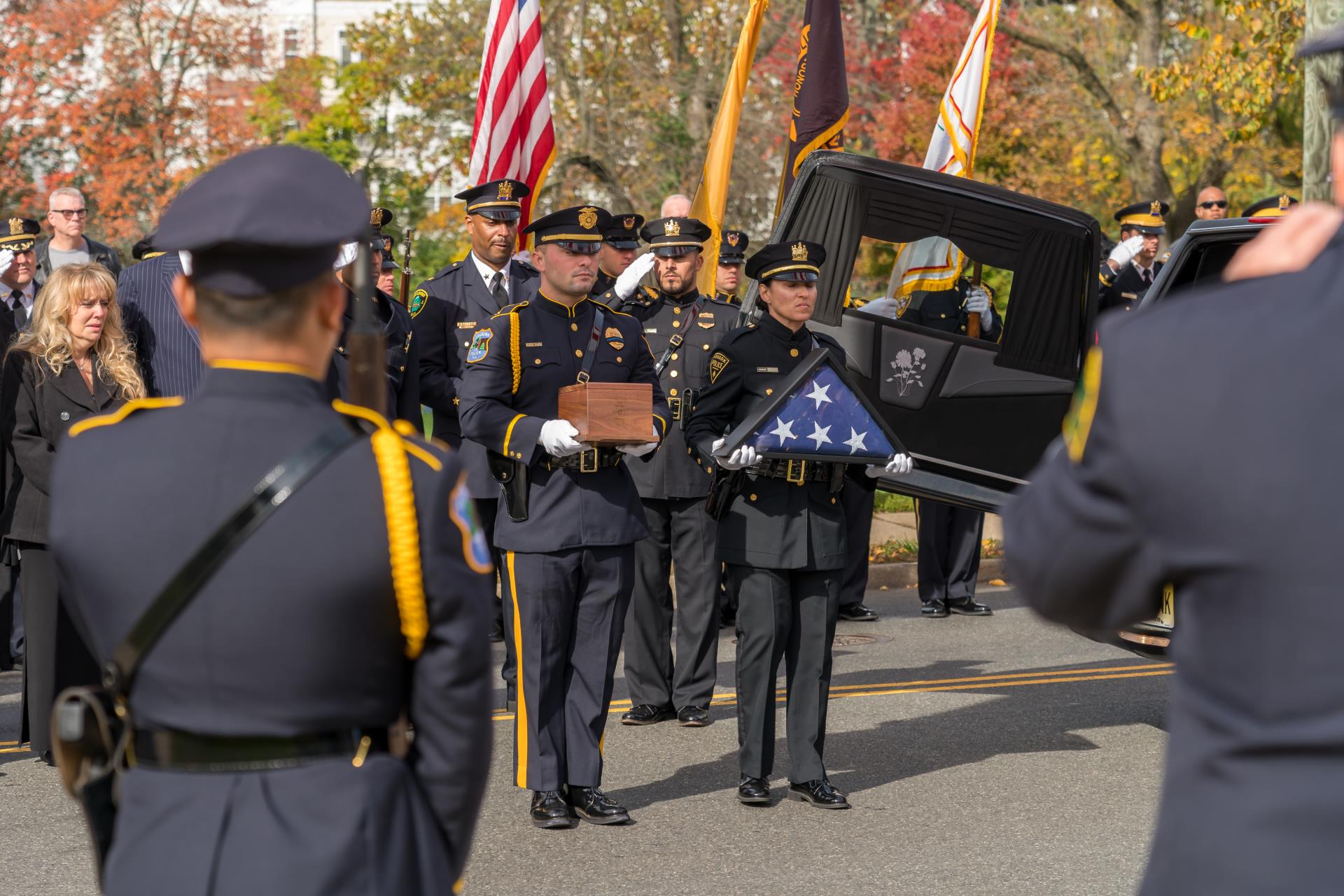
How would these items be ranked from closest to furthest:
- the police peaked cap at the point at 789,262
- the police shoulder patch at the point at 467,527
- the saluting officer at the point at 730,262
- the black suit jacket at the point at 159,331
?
the police shoulder patch at the point at 467,527
the police peaked cap at the point at 789,262
the black suit jacket at the point at 159,331
the saluting officer at the point at 730,262

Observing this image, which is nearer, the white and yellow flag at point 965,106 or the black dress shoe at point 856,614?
the black dress shoe at point 856,614

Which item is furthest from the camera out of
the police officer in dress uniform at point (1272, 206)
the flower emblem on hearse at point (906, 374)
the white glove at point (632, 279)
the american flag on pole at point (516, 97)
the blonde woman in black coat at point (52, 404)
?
the american flag on pole at point (516, 97)

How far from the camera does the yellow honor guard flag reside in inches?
416

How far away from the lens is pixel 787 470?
6.39 metres

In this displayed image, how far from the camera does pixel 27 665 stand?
22.7 ft

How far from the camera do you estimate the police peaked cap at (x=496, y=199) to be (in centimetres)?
851

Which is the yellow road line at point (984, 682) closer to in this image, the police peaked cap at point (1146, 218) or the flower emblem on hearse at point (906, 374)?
the flower emblem on hearse at point (906, 374)

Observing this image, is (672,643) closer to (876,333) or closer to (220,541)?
(876,333)

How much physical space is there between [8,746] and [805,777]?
338 centimetres

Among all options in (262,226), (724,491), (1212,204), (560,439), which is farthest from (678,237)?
(262,226)

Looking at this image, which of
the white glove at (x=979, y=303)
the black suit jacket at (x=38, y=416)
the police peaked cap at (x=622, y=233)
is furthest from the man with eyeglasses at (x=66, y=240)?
the white glove at (x=979, y=303)

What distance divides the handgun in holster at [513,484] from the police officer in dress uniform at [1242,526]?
424 centimetres

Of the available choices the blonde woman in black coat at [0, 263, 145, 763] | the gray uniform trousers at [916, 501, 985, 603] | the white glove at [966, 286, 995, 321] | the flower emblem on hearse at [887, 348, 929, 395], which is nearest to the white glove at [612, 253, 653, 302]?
the white glove at [966, 286, 995, 321]

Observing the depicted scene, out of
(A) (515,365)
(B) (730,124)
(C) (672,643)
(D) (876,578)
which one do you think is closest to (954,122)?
(B) (730,124)
